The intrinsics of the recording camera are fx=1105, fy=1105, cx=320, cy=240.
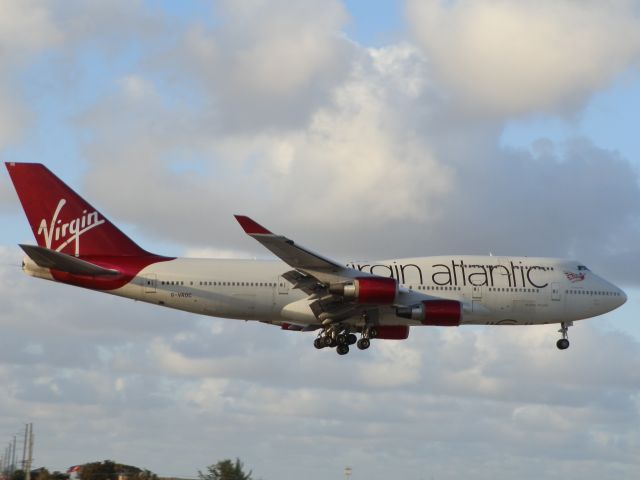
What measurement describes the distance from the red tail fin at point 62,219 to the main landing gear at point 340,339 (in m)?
10.2

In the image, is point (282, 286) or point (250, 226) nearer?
point (250, 226)

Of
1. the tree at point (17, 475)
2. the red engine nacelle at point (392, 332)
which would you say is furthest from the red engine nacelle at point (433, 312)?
the tree at point (17, 475)

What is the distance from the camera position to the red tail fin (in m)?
57.7

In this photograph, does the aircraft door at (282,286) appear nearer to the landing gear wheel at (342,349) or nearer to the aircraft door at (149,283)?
the landing gear wheel at (342,349)

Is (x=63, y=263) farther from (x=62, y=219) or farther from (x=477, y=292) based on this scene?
(x=477, y=292)

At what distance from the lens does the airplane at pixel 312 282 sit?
54.8 metres

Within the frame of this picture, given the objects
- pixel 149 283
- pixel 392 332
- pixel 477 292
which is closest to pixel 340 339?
pixel 392 332

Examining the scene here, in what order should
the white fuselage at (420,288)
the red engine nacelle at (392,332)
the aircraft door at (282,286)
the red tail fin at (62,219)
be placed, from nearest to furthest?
the white fuselage at (420,288)
the aircraft door at (282,286)
the red tail fin at (62,219)
the red engine nacelle at (392,332)

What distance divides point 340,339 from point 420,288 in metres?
4.99

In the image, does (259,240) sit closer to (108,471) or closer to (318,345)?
(318,345)

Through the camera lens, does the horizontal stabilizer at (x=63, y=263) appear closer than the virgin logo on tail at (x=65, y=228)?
Yes

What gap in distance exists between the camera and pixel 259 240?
51.0 m

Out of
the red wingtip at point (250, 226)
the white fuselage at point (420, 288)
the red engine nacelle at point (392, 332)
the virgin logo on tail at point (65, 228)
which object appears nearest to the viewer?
the red wingtip at point (250, 226)

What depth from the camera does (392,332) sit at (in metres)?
60.7
